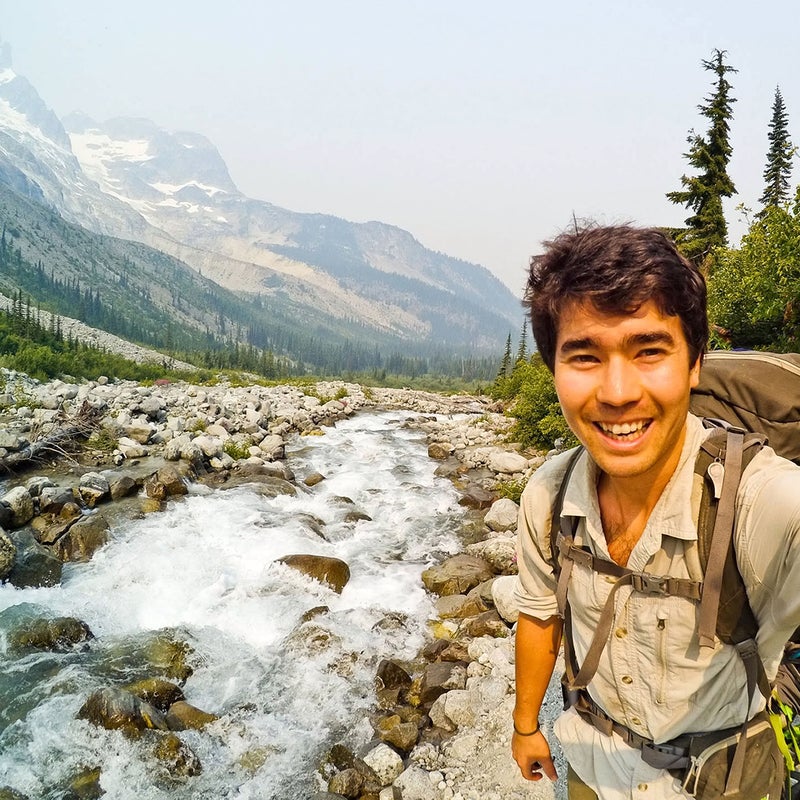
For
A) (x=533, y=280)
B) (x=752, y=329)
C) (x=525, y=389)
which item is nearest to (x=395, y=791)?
(x=533, y=280)

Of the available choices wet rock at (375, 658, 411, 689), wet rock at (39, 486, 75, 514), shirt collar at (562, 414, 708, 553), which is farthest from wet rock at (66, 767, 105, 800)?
wet rock at (39, 486, 75, 514)

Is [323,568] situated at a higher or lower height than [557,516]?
lower

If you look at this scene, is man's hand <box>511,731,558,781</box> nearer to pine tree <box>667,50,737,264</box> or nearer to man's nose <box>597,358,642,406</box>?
man's nose <box>597,358,642,406</box>

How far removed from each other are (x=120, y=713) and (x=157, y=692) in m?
0.55

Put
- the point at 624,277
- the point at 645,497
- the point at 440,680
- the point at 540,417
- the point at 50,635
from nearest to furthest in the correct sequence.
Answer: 1. the point at 624,277
2. the point at 645,497
3. the point at 440,680
4. the point at 50,635
5. the point at 540,417

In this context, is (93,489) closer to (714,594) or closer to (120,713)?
(120,713)

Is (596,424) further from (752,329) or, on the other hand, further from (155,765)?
(752,329)

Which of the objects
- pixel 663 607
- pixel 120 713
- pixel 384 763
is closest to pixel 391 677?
pixel 384 763

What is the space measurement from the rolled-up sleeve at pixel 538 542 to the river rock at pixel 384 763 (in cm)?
332

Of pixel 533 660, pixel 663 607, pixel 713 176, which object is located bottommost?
pixel 533 660

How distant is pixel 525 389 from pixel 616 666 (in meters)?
15.9

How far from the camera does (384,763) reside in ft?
13.4

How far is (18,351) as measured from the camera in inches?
1055

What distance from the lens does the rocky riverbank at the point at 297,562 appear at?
4.01 meters
